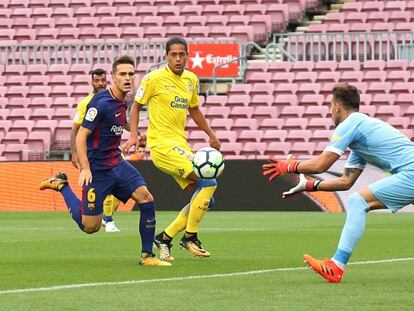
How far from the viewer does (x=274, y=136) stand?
29.5 metres

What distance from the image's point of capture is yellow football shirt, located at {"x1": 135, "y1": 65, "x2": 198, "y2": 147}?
43.1 feet

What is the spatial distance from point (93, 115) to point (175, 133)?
1776 millimetres

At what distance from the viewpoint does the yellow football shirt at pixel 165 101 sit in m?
13.1

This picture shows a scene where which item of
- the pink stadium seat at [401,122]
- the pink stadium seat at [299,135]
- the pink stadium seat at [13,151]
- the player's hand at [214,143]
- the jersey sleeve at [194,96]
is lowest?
the pink stadium seat at [13,151]

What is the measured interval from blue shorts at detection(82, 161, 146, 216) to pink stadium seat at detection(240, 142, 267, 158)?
1751 cm

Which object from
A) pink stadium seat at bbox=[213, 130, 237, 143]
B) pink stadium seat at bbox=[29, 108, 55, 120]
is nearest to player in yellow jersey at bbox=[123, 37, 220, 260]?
pink stadium seat at bbox=[213, 130, 237, 143]

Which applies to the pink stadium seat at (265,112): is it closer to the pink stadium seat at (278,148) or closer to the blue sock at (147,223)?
the pink stadium seat at (278,148)

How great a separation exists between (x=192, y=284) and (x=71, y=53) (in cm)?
2528

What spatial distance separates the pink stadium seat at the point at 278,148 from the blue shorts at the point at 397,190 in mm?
19108

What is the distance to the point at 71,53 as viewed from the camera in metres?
34.4

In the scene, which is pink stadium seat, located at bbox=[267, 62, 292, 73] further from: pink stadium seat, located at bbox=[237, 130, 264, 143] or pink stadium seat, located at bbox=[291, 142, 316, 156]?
pink stadium seat, located at bbox=[291, 142, 316, 156]

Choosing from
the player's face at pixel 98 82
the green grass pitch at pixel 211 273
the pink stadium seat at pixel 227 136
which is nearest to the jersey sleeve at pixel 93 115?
the green grass pitch at pixel 211 273

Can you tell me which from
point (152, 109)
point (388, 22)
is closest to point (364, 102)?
point (388, 22)

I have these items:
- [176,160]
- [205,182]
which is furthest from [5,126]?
[205,182]
